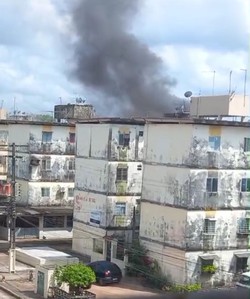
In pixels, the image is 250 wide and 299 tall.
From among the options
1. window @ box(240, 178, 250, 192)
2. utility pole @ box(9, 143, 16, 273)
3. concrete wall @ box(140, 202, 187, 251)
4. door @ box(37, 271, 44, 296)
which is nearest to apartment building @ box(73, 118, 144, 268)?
concrete wall @ box(140, 202, 187, 251)

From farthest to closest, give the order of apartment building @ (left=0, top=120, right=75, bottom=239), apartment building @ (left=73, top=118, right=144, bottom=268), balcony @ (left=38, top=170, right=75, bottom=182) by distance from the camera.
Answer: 1. balcony @ (left=38, top=170, right=75, bottom=182)
2. apartment building @ (left=0, top=120, right=75, bottom=239)
3. apartment building @ (left=73, top=118, right=144, bottom=268)

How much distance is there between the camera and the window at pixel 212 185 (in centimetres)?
→ 2373

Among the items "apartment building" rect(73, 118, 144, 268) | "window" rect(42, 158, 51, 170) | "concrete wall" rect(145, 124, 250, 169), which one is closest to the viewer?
"concrete wall" rect(145, 124, 250, 169)

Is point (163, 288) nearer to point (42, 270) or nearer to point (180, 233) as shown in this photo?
point (180, 233)

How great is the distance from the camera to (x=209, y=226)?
23656 millimetres

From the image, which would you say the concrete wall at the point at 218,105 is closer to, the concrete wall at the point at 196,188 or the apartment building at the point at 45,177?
the concrete wall at the point at 196,188

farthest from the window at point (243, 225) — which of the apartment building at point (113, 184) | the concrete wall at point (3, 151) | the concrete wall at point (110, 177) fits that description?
the concrete wall at point (3, 151)

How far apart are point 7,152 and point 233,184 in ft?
71.0

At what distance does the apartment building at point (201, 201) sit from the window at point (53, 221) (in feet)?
39.2

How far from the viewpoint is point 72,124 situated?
36.8 metres

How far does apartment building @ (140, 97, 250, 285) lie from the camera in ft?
76.2

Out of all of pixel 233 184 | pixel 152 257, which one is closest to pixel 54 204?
pixel 152 257

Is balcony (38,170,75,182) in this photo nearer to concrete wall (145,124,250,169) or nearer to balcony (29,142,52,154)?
balcony (29,142,52,154)

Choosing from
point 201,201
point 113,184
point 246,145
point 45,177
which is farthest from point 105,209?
point 45,177
